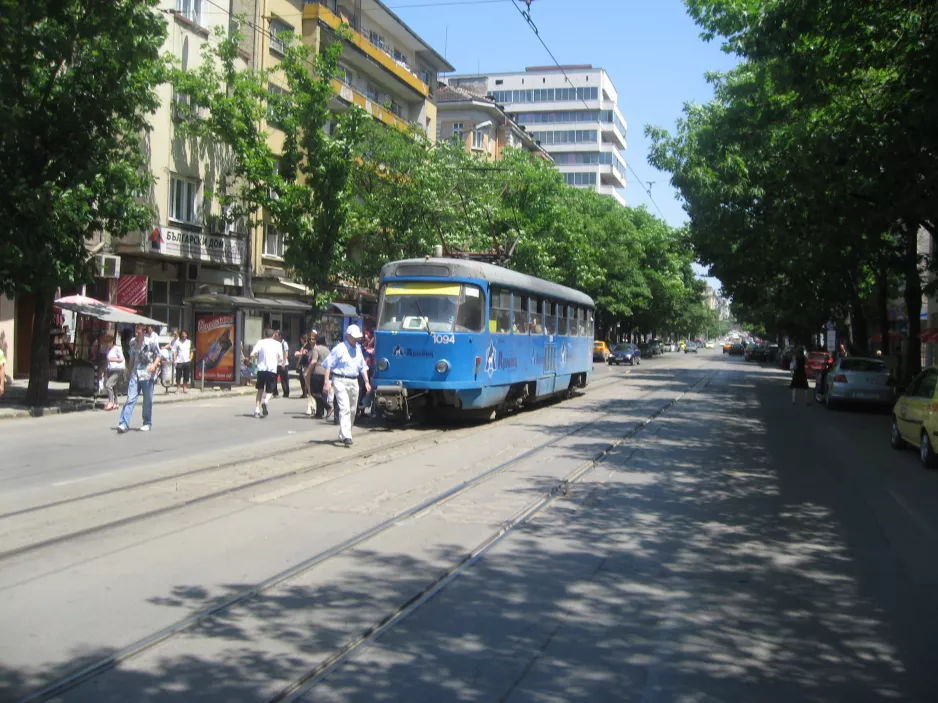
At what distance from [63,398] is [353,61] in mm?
23954

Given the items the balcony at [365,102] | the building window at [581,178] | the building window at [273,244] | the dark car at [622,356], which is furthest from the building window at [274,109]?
the building window at [581,178]

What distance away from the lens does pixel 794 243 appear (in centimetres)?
2388

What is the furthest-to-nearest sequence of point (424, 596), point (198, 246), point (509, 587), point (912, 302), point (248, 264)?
1. point (248, 264)
2. point (198, 246)
3. point (912, 302)
4. point (509, 587)
5. point (424, 596)

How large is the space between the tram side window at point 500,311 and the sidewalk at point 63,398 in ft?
29.8

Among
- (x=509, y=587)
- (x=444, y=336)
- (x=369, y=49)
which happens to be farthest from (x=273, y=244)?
(x=509, y=587)

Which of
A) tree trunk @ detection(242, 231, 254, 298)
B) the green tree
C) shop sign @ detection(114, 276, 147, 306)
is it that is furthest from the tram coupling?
tree trunk @ detection(242, 231, 254, 298)

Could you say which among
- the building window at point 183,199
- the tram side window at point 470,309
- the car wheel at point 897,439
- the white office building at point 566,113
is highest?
the white office building at point 566,113

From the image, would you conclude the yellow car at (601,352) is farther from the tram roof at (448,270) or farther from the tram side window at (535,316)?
the tram roof at (448,270)

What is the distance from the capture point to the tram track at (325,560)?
4488mm

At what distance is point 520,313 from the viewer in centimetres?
1934

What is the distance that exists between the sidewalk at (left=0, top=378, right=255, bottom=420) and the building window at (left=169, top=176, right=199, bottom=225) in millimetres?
5510

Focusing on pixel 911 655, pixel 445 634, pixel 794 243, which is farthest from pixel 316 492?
pixel 794 243

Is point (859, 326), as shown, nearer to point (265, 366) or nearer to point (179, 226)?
point (179, 226)

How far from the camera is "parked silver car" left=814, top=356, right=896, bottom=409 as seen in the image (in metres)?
23.7
